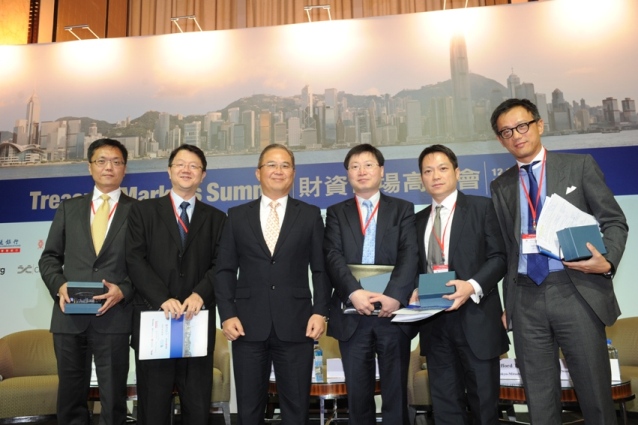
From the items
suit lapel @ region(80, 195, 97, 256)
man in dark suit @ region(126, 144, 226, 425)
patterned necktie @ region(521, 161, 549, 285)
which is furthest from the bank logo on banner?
patterned necktie @ region(521, 161, 549, 285)

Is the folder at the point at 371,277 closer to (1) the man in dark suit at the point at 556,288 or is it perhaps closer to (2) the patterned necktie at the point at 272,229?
(2) the patterned necktie at the point at 272,229

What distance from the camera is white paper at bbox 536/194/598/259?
2387 mm

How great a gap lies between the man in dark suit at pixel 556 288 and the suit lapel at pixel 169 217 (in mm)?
1729

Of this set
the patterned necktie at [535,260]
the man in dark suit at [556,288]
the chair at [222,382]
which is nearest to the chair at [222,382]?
the chair at [222,382]

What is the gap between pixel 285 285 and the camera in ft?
9.18

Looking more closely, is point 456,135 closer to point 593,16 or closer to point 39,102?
point 593,16

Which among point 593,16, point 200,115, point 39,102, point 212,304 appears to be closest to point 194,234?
point 212,304

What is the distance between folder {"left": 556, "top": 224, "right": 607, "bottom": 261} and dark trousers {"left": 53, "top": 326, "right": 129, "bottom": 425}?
231 centimetres

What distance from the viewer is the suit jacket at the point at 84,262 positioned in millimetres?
3039

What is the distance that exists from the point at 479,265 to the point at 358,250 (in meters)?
0.63

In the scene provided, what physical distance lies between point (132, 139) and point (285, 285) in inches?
128

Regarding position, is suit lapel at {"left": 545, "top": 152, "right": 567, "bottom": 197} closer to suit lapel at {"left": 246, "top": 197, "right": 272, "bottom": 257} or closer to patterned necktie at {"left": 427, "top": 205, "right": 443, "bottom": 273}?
patterned necktie at {"left": 427, "top": 205, "right": 443, "bottom": 273}

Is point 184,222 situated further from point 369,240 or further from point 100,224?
point 369,240

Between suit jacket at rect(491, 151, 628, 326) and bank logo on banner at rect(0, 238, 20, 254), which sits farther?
bank logo on banner at rect(0, 238, 20, 254)
